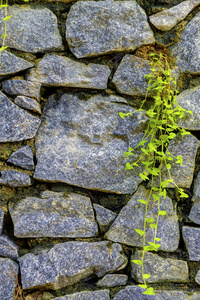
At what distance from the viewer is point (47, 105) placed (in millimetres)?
1293

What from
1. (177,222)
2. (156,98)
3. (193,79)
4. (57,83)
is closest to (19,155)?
(57,83)

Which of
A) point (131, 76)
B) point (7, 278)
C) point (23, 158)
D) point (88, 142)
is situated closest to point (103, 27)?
point (131, 76)

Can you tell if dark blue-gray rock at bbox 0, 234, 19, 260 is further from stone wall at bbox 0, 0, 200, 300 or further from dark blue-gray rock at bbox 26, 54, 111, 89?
dark blue-gray rock at bbox 26, 54, 111, 89

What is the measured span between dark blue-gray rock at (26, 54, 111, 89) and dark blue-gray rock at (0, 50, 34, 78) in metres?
0.05

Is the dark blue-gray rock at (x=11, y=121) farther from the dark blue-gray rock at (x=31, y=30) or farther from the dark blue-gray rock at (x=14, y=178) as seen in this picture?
the dark blue-gray rock at (x=31, y=30)

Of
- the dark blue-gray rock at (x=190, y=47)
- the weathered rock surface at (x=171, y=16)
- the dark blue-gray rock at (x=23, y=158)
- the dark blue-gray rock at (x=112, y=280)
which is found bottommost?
the dark blue-gray rock at (x=112, y=280)

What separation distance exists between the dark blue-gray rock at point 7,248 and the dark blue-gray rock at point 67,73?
72 cm

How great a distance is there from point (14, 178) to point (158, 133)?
2.36 feet

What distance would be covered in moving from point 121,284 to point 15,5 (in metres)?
1.39

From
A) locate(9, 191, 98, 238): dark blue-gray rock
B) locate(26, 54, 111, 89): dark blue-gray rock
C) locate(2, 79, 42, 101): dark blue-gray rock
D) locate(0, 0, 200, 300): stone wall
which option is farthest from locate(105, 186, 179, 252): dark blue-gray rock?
locate(2, 79, 42, 101): dark blue-gray rock

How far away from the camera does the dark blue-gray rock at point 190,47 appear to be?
1.37 m

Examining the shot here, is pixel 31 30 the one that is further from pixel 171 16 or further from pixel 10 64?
pixel 171 16

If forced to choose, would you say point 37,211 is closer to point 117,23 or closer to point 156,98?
point 156,98

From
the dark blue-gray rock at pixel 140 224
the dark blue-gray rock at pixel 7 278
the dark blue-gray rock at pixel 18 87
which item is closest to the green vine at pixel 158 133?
the dark blue-gray rock at pixel 140 224
